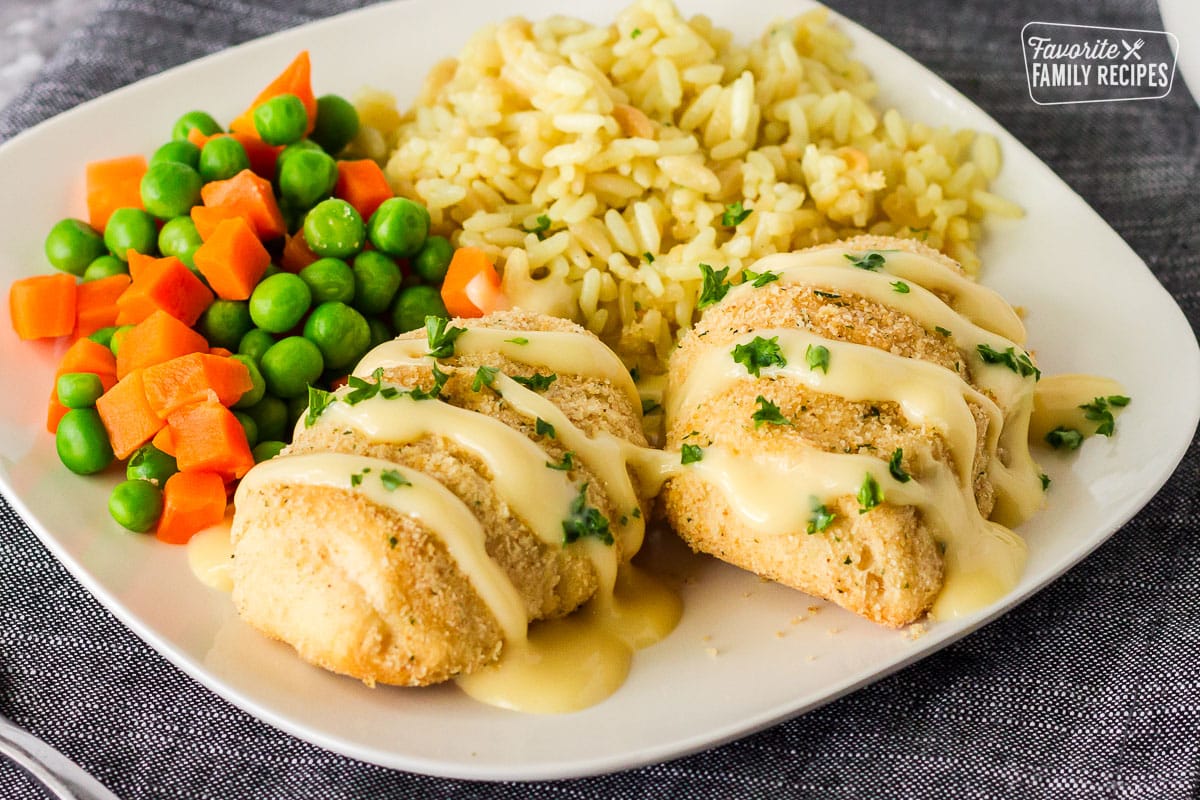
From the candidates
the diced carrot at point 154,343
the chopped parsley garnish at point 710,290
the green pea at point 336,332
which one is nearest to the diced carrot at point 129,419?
the diced carrot at point 154,343

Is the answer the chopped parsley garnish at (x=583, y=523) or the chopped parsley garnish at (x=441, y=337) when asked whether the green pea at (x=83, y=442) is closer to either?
the chopped parsley garnish at (x=441, y=337)

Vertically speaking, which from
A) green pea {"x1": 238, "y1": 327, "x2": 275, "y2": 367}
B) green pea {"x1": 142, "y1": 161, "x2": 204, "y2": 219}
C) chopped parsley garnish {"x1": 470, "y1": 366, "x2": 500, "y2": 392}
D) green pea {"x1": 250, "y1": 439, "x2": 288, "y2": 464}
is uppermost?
green pea {"x1": 142, "y1": 161, "x2": 204, "y2": 219}

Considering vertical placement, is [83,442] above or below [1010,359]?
above

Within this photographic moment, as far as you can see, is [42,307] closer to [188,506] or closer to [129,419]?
[129,419]

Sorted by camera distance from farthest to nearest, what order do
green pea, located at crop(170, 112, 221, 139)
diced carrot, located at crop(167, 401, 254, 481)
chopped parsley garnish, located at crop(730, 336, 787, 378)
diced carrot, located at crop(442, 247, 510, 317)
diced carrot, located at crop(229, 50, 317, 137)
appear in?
diced carrot, located at crop(229, 50, 317, 137) → green pea, located at crop(170, 112, 221, 139) → diced carrot, located at crop(442, 247, 510, 317) → diced carrot, located at crop(167, 401, 254, 481) → chopped parsley garnish, located at crop(730, 336, 787, 378)

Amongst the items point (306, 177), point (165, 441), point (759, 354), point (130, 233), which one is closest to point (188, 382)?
point (165, 441)

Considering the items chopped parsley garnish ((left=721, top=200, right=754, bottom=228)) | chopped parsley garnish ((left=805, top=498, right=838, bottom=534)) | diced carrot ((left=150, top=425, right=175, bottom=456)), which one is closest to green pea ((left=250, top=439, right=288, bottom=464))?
diced carrot ((left=150, top=425, right=175, bottom=456))

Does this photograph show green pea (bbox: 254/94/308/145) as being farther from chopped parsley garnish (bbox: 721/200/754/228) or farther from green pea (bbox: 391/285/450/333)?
chopped parsley garnish (bbox: 721/200/754/228)
